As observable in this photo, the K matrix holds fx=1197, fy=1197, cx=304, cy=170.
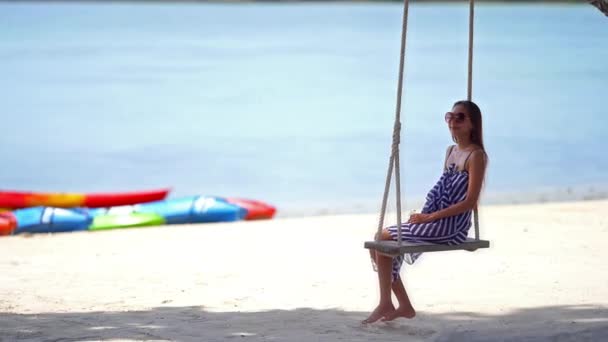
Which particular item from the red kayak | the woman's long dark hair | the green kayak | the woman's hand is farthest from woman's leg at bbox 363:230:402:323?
the red kayak

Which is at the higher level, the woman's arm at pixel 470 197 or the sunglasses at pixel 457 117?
the sunglasses at pixel 457 117

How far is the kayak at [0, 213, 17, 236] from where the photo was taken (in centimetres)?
1112

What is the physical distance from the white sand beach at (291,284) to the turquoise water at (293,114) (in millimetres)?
4747

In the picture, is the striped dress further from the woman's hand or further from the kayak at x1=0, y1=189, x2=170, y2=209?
the kayak at x1=0, y1=189, x2=170, y2=209

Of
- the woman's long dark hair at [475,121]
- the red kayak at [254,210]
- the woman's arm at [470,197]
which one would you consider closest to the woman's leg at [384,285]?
the woman's arm at [470,197]

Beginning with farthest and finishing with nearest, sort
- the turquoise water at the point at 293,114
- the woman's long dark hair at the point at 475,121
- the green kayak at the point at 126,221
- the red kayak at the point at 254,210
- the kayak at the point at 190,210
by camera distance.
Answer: the turquoise water at the point at 293,114, the red kayak at the point at 254,210, the kayak at the point at 190,210, the green kayak at the point at 126,221, the woman's long dark hair at the point at 475,121

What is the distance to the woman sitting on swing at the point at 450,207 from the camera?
591 centimetres

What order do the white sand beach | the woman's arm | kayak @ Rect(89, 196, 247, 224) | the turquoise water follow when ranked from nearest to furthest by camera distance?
the woman's arm, the white sand beach, kayak @ Rect(89, 196, 247, 224), the turquoise water

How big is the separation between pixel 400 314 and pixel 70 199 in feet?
23.3

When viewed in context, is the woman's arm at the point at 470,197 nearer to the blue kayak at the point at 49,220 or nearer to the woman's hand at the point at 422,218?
the woman's hand at the point at 422,218

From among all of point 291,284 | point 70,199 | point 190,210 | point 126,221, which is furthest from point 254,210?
point 291,284

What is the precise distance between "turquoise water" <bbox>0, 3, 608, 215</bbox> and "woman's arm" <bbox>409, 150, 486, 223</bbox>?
855 cm

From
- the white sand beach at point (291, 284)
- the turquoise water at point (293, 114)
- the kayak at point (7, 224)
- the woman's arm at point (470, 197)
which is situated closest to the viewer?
the woman's arm at point (470, 197)

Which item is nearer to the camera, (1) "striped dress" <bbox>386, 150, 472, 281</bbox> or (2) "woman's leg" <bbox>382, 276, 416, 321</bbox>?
(1) "striped dress" <bbox>386, 150, 472, 281</bbox>
